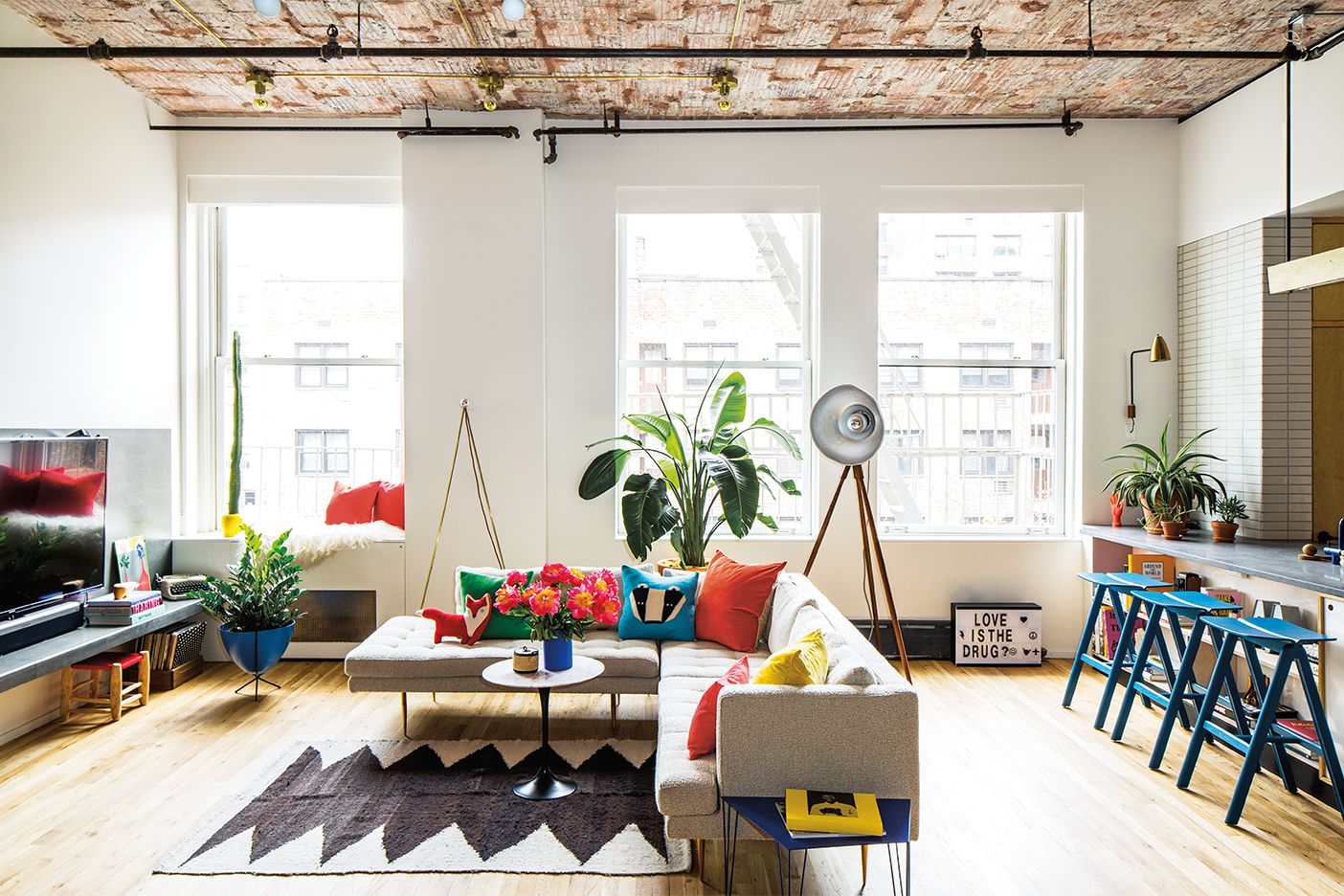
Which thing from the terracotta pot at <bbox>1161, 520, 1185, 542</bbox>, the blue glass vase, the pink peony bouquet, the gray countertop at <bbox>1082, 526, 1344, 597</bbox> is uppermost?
the terracotta pot at <bbox>1161, 520, 1185, 542</bbox>

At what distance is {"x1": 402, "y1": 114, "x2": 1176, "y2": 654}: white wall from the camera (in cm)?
473

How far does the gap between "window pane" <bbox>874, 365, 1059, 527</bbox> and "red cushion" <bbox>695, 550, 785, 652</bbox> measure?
1507 mm

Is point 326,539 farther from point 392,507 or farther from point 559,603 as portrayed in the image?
point 559,603

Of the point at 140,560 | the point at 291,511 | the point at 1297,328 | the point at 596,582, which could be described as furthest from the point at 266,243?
the point at 1297,328

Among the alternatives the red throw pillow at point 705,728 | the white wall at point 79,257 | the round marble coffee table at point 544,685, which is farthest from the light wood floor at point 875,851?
the white wall at point 79,257

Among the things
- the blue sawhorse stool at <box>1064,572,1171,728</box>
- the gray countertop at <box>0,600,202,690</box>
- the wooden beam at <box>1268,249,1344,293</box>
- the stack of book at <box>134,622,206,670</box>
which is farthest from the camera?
the stack of book at <box>134,622,206,670</box>

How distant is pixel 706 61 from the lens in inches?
161

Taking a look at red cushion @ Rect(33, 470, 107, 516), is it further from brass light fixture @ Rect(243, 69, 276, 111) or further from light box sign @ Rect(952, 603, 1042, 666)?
light box sign @ Rect(952, 603, 1042, 666)

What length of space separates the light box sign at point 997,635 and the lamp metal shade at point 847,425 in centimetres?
158

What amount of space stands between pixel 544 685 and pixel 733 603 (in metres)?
1.18

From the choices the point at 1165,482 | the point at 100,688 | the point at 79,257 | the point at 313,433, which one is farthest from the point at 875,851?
the point at 79,257

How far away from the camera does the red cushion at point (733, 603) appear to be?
3.75m

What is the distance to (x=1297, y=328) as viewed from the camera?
4129mm

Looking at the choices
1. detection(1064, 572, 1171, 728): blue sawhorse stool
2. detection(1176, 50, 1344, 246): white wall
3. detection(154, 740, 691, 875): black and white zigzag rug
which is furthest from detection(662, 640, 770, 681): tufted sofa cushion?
detection(1176, 50, 1344, 246): white wall
